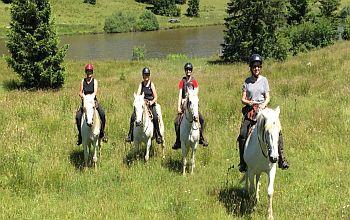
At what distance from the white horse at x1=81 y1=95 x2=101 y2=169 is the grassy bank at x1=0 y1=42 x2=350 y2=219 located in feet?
1.66

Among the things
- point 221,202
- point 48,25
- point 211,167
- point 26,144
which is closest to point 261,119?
point 221,202

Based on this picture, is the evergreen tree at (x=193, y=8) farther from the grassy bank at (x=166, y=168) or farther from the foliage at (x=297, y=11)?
the grassy bank at (x=166, y=168)

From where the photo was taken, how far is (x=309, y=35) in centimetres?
4650

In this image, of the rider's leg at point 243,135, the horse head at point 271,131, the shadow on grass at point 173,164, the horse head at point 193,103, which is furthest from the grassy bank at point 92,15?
the horse head at point 271,131

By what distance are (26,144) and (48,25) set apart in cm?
1481

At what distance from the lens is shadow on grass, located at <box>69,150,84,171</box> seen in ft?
33.0

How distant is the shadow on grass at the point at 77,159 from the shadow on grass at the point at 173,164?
221 cm

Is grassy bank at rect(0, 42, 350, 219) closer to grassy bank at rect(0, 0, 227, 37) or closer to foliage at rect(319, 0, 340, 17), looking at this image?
foliage at rect(319, 0, 340, 17)

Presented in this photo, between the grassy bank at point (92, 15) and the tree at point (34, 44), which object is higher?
the grassy bank at point (92, 15)

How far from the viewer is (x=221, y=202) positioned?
7.71 metres

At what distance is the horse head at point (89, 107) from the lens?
29.6 feet

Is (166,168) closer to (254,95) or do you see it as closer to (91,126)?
(91,126)

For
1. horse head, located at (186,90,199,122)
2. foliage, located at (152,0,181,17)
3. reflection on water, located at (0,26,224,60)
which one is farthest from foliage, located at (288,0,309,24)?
foliage, located at (152,0,181,17)

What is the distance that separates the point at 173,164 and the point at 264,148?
161 inches
